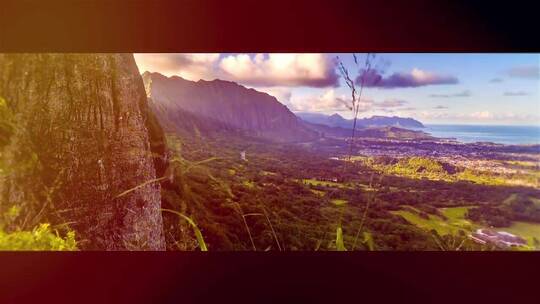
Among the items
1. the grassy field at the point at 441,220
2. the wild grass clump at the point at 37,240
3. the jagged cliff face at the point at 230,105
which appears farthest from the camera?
the jagged cliff face at the point at 230,105

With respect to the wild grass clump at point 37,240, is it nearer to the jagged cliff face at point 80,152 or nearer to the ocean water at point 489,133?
the jagged cliff face at point 80,152

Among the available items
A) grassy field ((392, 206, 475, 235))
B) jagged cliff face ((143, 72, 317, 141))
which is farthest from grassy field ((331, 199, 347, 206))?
jagged cliff face ((143, 72, 317, 141))

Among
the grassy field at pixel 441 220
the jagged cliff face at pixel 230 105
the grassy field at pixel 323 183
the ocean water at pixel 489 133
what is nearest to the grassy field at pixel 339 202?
the grassy field at pixel 323 183

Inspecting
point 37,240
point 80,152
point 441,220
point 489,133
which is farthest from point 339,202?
point 37,240

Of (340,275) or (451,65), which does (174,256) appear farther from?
(451,65)

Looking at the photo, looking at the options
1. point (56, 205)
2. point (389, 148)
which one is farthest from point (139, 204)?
point (389, 148)
